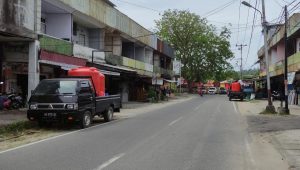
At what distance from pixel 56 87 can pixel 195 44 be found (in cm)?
7277

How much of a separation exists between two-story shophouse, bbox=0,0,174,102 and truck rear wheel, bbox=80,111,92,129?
6488 mm

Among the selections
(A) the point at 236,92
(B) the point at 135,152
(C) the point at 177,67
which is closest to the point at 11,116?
(B) the point at 135,152

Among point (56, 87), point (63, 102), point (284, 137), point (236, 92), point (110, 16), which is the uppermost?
point (110, 16)

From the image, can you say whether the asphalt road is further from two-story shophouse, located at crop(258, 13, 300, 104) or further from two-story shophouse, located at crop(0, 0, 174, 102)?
two-story shophouse, located at crop(258, 13, 300, 104)

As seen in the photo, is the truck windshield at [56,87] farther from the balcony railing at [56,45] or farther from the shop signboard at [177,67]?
the shop signboard at [177,67]

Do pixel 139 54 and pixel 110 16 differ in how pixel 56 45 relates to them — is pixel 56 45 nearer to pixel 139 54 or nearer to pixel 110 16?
pixel 110 16

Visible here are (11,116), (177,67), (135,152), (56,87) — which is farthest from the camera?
(177,67)

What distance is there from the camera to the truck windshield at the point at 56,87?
58.2ft

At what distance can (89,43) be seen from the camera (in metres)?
37.9

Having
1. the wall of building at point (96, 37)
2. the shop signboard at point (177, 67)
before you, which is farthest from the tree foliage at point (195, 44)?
the wall of building at point (96, 37)

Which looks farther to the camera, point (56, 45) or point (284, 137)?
point (56, 45)

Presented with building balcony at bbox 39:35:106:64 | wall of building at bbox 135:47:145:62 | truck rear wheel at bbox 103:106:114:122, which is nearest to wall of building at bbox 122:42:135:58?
wall of building at bbox 135:47:145:62

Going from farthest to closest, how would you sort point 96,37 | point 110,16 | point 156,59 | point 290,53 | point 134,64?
point 156,59
point 290,53
point 134,64
point 96,37
point 110,16

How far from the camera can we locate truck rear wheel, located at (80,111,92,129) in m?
17.7
